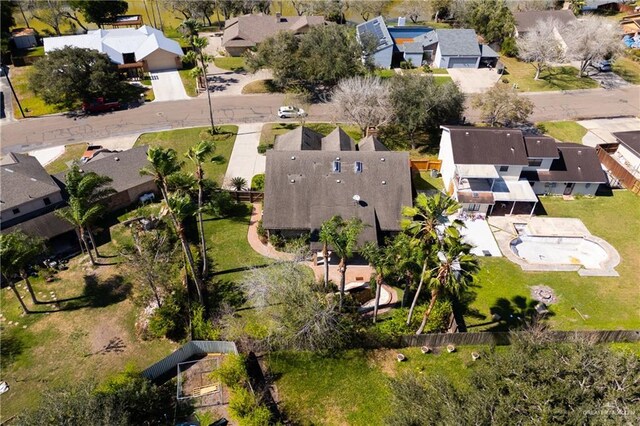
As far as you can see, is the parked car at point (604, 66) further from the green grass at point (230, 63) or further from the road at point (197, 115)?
the green grass at point (230, 63)

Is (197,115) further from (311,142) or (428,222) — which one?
(428,222)

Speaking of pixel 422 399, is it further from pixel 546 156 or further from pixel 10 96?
pixel 10 96

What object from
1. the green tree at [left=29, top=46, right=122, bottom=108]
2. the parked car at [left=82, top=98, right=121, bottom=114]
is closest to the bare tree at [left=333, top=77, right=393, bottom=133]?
the parked car at [left=82, top=98, right=121, bottom=114]

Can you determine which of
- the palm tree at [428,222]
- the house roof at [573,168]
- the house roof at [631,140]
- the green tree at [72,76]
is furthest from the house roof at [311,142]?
the house roof at [631,140]

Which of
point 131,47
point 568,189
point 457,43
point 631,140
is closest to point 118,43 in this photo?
point 131,47

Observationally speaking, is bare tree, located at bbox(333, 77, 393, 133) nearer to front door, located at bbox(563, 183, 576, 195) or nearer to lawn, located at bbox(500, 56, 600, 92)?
front door, located at bbox(563, 183, 576, 195)
